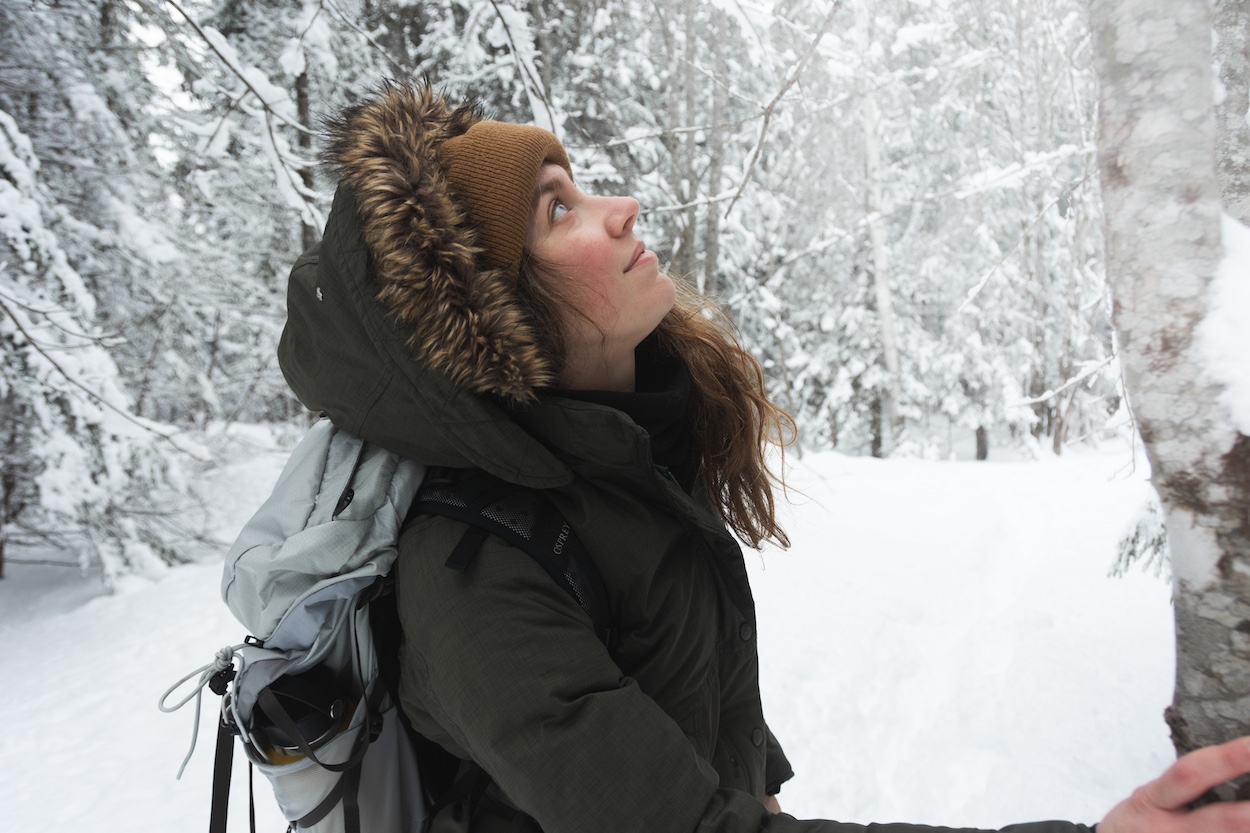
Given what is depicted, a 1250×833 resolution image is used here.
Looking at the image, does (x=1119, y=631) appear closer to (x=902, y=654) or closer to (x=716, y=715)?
(x=902, y=654)

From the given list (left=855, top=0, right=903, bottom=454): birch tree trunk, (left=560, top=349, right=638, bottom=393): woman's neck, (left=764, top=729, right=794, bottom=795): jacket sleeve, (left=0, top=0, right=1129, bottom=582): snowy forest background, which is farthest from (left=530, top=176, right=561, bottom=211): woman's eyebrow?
(left=855, top=0, right=903, bottom=454): birch tree trunk

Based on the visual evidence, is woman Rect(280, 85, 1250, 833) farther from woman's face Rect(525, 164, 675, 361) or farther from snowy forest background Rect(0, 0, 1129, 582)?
snowy forest background Rect(0, 0, 1129, 582)

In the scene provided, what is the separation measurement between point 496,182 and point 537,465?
0.59 metres

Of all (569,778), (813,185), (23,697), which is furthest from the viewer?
(813,185)

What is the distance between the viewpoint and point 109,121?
6.75 m

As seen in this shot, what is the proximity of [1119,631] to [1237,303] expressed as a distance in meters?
3.93

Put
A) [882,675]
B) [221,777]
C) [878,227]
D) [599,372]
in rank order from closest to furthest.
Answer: [221,777] < [599,372] < [882,675] < [878,227]

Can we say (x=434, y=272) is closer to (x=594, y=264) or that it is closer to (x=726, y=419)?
(x=594, y=264)

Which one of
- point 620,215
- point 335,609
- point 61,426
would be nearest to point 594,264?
point 620,215

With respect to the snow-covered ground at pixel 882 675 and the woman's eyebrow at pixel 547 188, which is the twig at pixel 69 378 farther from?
the woman's eyebrow at pixel 547 188

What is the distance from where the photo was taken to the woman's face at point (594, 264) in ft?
4.63

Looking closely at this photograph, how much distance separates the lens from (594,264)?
4.62 feet

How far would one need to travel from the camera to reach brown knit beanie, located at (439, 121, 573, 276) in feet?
4.39

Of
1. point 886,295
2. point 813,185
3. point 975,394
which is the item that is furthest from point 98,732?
point 975,394
